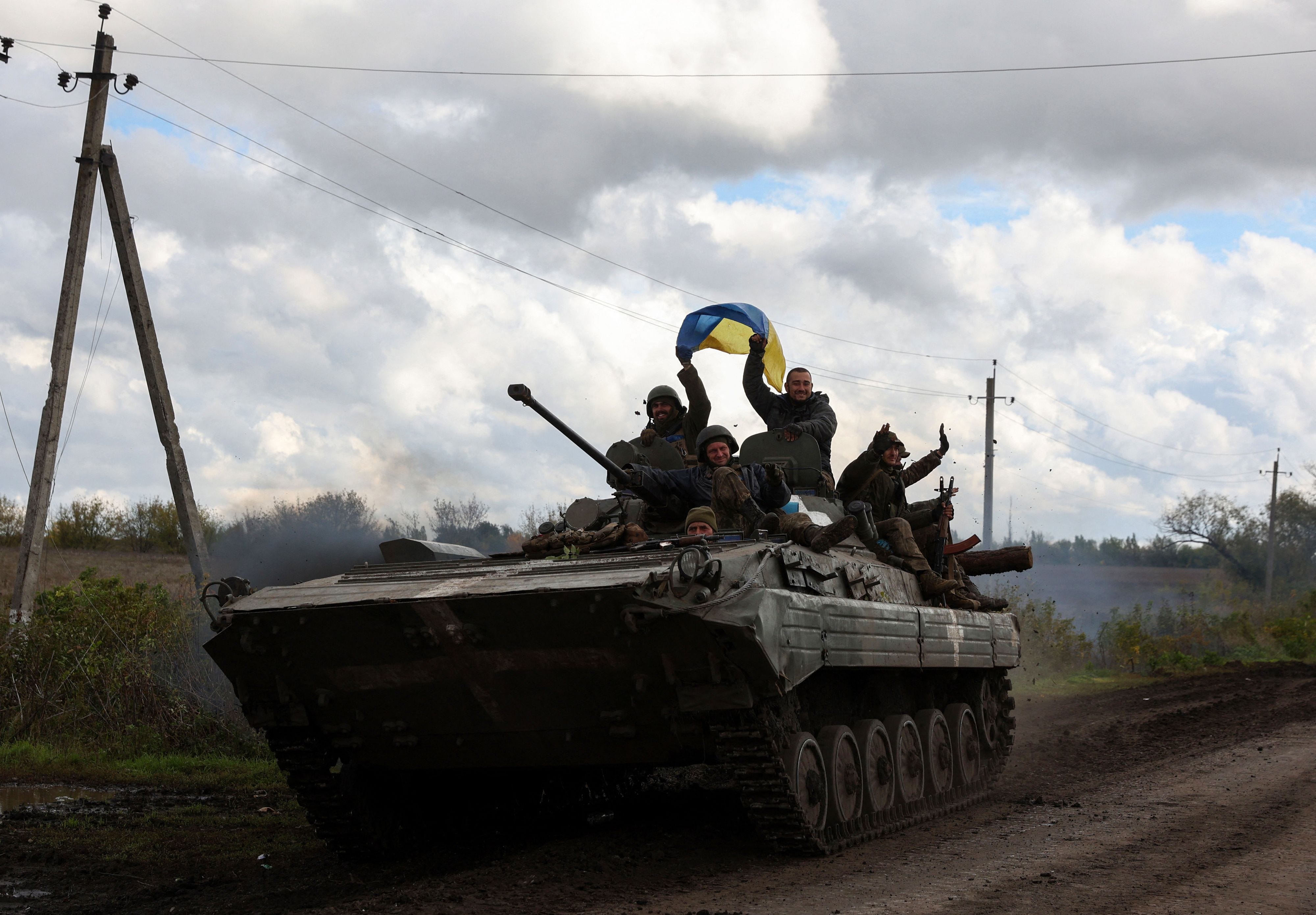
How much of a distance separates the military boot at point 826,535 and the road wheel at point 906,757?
1.94 m

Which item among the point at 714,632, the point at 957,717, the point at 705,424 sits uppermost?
the point at 705,424

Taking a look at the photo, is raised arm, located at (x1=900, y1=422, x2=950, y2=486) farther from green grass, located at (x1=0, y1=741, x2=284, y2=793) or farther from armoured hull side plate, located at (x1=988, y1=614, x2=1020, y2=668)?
green grass, located at (x1=0, y1=741, x2=284, y2=793)

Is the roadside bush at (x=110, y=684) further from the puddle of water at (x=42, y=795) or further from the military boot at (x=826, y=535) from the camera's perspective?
the military boot at (x=826, y=535)

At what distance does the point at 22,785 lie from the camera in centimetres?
1170

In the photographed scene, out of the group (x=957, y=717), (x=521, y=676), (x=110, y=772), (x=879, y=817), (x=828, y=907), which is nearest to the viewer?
(x=828, y=907)

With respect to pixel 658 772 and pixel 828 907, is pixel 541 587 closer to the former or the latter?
pixel 828 907

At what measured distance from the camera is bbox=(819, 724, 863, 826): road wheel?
852cm

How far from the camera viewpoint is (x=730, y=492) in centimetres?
947

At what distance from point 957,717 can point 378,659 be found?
556 cm

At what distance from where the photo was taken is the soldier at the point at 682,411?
12.2 meters

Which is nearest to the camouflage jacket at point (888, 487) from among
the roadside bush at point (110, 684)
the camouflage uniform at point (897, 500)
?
the camouflage uniform at point (897, 500)

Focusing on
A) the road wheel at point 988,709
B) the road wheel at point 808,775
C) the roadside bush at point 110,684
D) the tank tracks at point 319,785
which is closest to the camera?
the road wheel at point 808,775

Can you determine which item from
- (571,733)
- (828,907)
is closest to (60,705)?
(571,733)

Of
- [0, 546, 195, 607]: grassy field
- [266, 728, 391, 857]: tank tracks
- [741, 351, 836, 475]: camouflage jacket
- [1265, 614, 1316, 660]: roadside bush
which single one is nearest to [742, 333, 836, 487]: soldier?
[741, 351, 836, 475]: camouflage jacket
